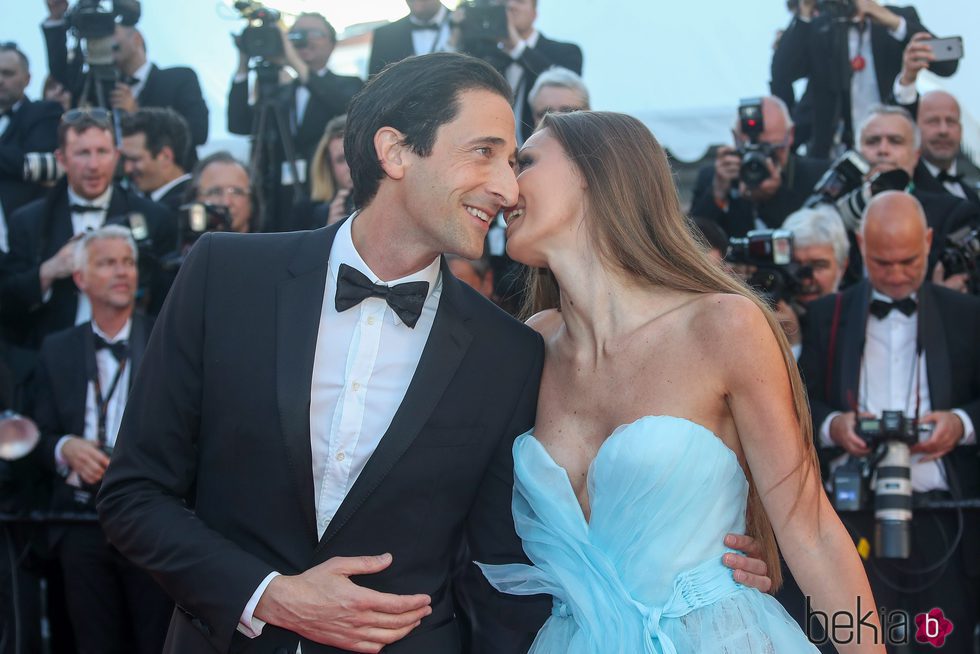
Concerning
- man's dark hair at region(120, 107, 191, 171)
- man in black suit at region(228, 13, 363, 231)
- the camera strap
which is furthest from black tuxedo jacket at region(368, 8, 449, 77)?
the camera strap

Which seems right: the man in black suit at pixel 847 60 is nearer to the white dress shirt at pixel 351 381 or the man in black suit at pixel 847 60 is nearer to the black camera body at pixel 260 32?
the black camera body at pixel 260 32

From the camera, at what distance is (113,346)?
217 inches

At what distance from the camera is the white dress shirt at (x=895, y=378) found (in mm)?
4918

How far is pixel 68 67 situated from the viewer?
7746 millimetres

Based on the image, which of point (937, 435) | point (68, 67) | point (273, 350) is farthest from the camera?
point (68, 67)

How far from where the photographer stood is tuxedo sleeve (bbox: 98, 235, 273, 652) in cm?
266

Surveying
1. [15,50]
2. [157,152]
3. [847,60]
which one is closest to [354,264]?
[157,152]

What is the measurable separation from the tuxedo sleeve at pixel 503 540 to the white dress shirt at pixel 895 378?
2164 millimetres

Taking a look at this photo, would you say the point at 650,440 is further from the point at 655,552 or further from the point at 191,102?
the point at 191,102

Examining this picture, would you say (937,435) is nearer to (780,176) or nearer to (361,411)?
(780,176)

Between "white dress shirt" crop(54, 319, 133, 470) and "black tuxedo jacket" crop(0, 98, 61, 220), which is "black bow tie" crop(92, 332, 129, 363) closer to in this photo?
"white dress shirt" crop(54, 319, 133, 470)

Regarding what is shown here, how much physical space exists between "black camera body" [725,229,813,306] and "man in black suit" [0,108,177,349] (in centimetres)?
291

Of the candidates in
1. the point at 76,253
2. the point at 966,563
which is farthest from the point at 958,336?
the point at 76,253

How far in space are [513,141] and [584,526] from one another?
1.01 metres
